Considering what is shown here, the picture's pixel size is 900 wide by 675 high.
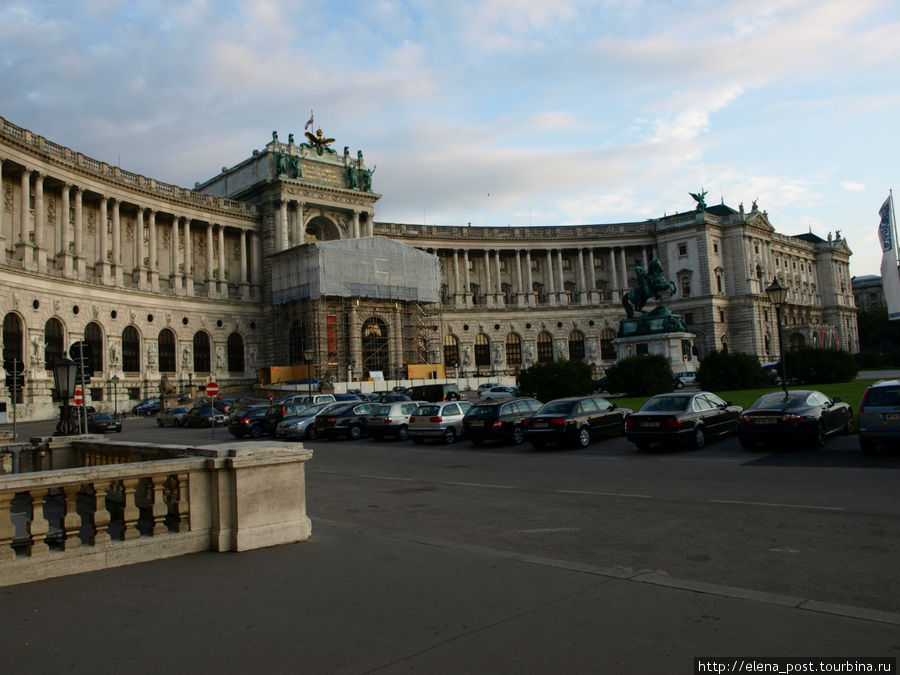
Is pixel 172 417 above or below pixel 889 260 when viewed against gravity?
below

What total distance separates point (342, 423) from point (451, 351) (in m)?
53.9

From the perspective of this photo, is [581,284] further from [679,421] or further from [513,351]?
[679,421]

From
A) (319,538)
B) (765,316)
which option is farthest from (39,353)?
(765,316)

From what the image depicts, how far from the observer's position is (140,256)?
5819 centimetres

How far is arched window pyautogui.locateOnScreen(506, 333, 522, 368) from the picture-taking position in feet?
283

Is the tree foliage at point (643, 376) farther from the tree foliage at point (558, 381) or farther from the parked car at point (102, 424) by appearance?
the parked car at point (102, 424)

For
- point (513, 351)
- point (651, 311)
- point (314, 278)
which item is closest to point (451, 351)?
point (513, 351)

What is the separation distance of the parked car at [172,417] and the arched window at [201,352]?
21095mm

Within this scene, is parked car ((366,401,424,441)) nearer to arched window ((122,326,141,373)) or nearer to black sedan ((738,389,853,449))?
black sedan ((738,389,853,449))

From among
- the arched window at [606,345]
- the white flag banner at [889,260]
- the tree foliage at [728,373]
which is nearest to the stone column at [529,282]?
the arched window at [606,345]

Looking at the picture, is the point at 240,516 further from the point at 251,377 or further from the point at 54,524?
the point at 251,377

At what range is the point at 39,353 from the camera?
45250mm

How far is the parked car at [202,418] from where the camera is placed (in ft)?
129

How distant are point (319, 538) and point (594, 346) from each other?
81.7m
